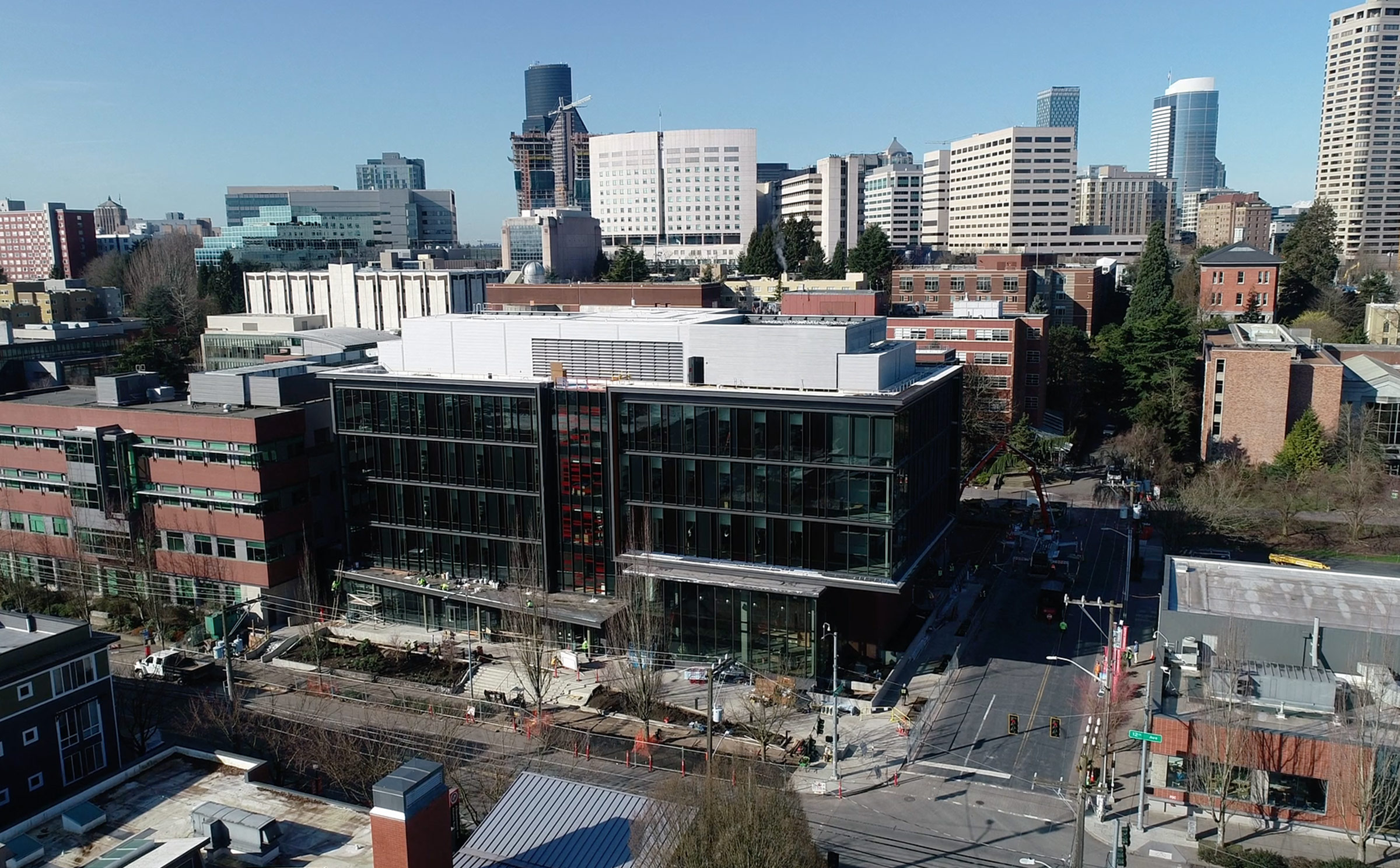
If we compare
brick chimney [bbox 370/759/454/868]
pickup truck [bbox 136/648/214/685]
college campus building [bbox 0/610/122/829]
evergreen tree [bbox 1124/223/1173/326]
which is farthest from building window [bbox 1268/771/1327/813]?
evergreen tree [bbox 1124/223/1173/326]

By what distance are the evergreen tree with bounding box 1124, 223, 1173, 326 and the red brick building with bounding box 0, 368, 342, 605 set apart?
86826 millimetres

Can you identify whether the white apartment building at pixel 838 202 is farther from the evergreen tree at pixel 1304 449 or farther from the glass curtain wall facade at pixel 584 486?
the glass curtain wall facade at pixel 584 486

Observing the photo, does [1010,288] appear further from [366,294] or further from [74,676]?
[74,676]

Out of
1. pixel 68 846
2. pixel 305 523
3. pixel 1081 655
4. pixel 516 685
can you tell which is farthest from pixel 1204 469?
pixel 68 846

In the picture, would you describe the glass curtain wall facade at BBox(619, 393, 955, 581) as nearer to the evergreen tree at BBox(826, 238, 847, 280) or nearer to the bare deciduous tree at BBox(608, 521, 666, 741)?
the bare deciduous tree at BBox(608, 521, 666, 741)

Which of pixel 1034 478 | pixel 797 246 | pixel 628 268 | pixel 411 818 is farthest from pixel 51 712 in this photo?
pixel 797 246

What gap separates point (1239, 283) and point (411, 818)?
378 feet

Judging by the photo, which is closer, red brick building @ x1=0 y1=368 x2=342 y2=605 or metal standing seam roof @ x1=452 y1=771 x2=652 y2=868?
metal standing seam roof @ x1=452 y1=771 x2=652 y2=868

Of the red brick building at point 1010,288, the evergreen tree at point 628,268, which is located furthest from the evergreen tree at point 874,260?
the evergreen tree at point 628,268

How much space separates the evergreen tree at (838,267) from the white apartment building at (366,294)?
1823 inches

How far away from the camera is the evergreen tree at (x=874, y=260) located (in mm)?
125812

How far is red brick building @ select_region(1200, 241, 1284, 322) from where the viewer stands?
11131cm

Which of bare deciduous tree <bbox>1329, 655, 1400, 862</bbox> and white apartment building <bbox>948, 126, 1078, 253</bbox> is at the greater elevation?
white apartment building <bbox>948, 126, 1078, 253</bbox>

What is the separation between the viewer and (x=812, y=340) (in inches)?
1853
